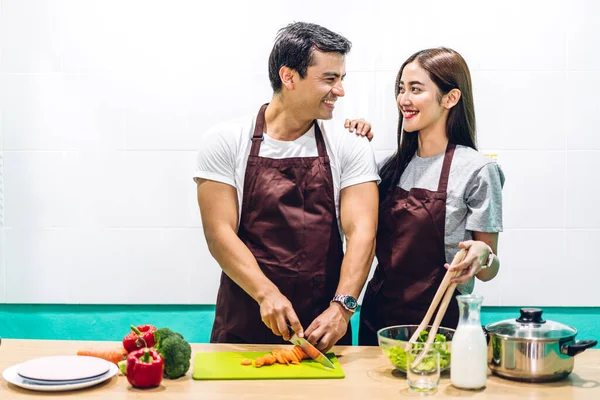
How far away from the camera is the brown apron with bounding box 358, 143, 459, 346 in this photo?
99.1 inches

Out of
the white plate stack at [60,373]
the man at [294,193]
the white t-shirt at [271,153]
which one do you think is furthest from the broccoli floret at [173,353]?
the white t-shirt at [271,153]

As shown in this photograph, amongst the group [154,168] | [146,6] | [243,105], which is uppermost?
[146,6]

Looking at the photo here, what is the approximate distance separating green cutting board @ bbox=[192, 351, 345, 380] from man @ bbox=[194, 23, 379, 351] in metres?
0.49

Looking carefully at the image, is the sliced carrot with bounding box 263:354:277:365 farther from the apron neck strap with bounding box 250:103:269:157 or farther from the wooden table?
the apron neck strap with bounding box 250:103:269:157

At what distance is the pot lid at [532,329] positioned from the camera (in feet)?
6.08

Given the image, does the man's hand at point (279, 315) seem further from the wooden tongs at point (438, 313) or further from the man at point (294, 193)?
the wooden tongs at point (438, 313)

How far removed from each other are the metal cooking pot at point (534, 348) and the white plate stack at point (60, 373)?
3.25ft

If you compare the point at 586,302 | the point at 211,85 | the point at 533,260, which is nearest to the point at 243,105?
the point at 211,85

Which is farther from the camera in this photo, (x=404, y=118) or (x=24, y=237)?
(x=24, y=237)

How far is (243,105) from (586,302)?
185cm

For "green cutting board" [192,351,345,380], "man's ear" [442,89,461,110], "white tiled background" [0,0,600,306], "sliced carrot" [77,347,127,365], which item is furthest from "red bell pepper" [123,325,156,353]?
"white tiled background" [0,0,600,306]

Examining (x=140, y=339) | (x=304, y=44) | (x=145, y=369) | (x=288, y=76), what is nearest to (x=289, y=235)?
(x=288, y=76)

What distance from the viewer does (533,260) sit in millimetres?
3535

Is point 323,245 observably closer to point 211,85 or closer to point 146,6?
point 211,85
